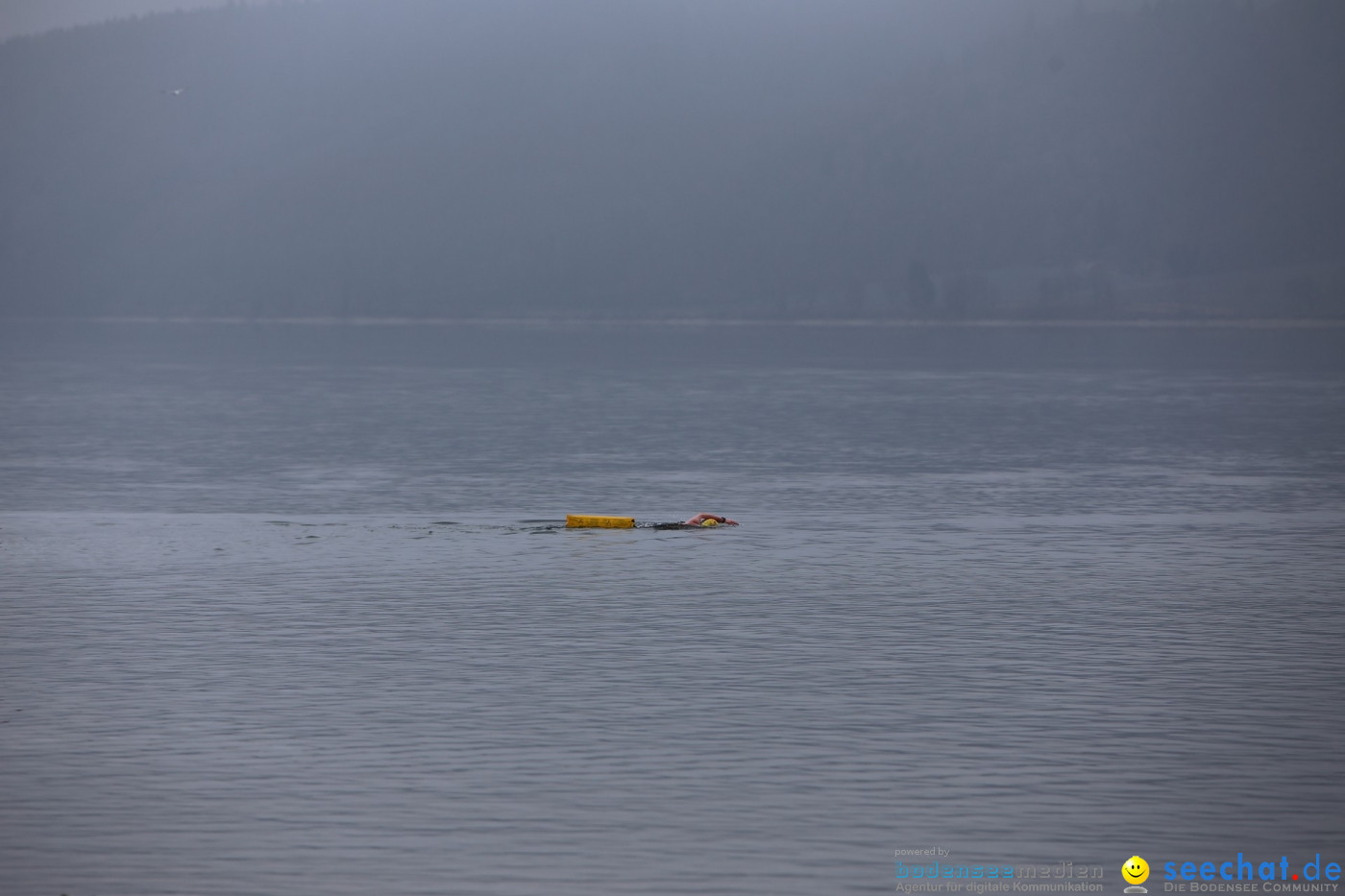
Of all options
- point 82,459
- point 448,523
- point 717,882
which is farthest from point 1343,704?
point 82,459

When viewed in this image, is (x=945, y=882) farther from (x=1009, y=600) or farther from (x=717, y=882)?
(x=1009, y=600)

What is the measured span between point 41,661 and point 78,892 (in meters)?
13.4

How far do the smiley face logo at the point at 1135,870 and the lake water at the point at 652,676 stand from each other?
0.16 m

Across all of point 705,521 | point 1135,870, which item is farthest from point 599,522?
point 1135,870

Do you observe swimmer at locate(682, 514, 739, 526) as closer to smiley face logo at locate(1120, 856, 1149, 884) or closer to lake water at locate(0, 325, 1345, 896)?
lake water at locate(0, 325, 1345, 896)

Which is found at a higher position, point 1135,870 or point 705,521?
point 705,521

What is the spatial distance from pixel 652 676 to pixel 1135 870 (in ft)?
38.7

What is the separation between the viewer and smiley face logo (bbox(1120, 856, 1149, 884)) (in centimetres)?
2089

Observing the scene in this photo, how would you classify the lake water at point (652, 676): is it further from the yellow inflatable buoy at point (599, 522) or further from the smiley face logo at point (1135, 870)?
the yellow inflatable buoy at point (599, 522)

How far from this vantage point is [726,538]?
167 feet

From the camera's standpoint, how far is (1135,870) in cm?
2112

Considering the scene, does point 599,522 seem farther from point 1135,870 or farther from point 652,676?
point 1135,870

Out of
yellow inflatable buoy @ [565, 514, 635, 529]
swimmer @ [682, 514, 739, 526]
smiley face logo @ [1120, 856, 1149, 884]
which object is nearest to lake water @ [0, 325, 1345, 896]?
smiley face logo @ [1120, 856, 1149, 884]

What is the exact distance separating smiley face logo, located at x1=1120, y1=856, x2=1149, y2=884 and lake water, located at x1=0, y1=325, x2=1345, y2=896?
160mm
